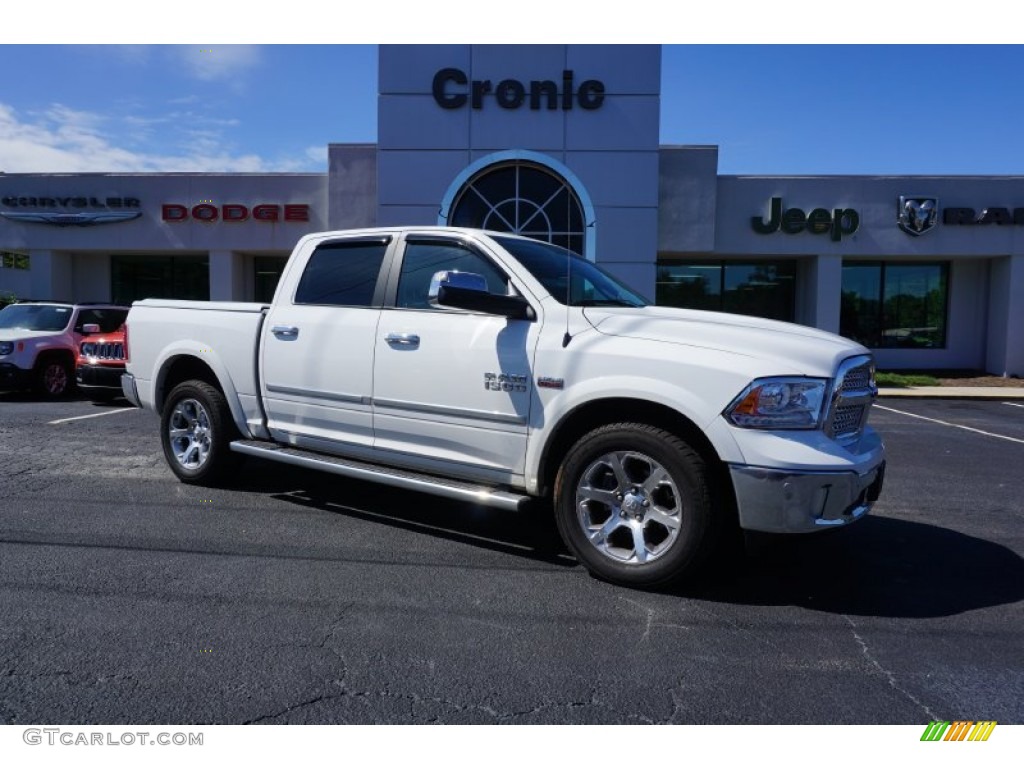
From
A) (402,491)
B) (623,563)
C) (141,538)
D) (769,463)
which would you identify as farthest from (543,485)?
(141,538)

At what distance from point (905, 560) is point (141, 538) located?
187 inches

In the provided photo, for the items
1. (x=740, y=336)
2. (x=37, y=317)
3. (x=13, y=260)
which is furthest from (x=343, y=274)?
(x=13, y=260)

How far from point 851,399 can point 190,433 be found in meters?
4.98

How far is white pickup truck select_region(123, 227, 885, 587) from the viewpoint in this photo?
3709 millimetres

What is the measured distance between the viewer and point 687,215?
1972 cm

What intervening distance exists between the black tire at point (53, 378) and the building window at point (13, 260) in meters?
10.9

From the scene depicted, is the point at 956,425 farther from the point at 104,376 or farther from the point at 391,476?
the point at 104,376

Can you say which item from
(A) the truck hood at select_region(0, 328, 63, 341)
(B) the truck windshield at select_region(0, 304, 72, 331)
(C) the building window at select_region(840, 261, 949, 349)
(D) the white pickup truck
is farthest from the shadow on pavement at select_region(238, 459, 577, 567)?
(C) the building window at select_region(840, 261, 949, 349)

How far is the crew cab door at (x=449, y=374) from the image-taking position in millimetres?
4398

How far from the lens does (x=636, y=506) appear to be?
4016 mm

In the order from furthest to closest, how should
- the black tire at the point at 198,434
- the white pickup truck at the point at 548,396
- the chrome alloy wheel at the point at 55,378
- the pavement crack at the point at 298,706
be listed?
the chrome alloy wheel at the point at 55,378, the black tire at the point at 198,434, the white pickup truck at the point at 548,396, the pavement crack at the point at 298,706

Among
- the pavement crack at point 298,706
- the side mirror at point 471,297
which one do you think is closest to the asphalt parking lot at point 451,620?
the pavement crack at point 298,706

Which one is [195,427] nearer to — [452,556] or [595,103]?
[452,556]

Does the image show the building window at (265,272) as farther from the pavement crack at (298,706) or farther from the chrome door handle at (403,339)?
the pavement crack at (298,706)
